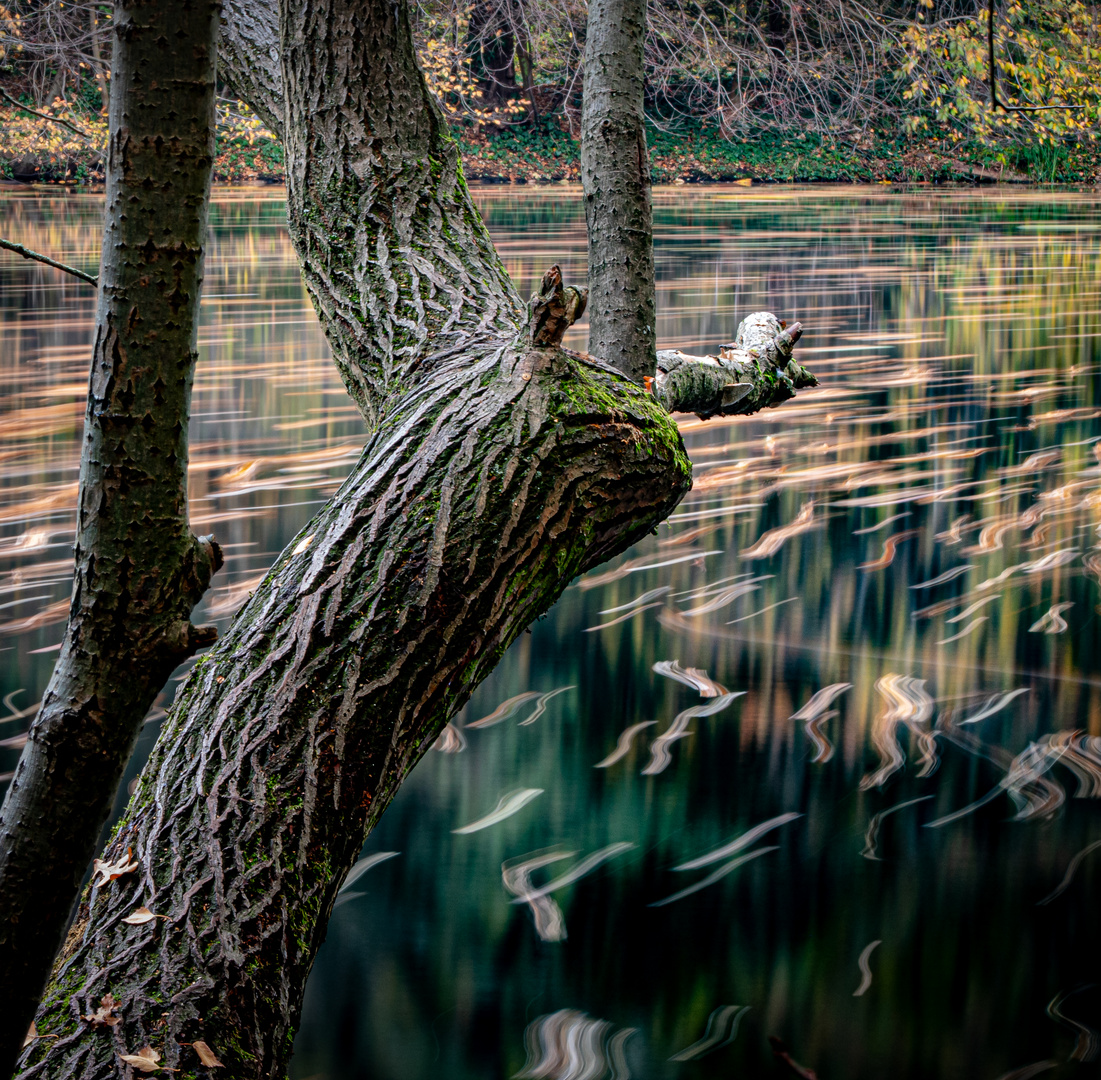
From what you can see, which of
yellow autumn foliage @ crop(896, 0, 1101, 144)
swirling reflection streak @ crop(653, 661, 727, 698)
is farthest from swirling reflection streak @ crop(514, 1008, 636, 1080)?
yellow autumn foliage @ crop(896, 0, 1101, 144)

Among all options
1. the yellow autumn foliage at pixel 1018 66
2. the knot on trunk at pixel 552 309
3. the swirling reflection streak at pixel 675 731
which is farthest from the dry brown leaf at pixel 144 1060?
the yellow autumn foliage at pixel 1018 66

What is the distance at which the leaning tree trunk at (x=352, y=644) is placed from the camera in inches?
51.5

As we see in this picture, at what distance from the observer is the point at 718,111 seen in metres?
13.7

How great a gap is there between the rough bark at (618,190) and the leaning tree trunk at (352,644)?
0.87 metres

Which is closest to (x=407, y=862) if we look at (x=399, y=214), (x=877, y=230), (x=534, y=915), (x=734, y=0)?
(x=534, y=915)

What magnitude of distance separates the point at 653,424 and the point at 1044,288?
9.76m

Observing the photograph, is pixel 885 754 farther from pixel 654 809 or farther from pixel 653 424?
pixel 653 424

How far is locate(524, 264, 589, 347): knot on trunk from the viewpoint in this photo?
1.78m

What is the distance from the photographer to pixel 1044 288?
10.4 metres

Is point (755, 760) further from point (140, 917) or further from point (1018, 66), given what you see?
point (1018, 66)

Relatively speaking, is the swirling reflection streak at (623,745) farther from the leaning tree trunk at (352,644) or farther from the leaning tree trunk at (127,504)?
the leaning tree trunk at (127,504)

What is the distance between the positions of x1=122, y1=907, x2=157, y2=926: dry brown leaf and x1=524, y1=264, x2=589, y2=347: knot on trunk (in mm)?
1039

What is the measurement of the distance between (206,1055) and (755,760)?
211 centimetres

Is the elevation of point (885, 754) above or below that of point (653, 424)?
below
